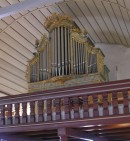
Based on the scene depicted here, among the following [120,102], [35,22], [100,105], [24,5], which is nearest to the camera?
[120,102]

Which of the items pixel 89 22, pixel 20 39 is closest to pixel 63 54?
pixel 89 22

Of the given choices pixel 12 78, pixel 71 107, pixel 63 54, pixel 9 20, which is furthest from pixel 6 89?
pixel 71 107

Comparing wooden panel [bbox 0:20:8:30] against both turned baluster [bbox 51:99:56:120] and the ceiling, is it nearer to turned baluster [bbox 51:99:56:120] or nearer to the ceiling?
the ceiling

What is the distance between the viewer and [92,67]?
763cm

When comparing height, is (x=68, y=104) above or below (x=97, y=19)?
below

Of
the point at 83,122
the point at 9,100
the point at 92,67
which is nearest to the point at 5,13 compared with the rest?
the point at 9,100

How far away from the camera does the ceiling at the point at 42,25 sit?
7.66 m

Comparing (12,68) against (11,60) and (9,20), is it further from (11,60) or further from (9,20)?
(9,20)

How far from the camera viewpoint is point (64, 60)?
788 centimetres

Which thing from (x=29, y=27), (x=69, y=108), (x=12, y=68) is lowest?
(x=69, y=108)

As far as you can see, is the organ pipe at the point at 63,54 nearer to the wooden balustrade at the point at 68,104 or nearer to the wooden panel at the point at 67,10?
the wooden panel at the point at 67,10

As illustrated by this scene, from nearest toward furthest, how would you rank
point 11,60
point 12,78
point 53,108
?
1. point 53,108
2. point 11,60
3. point 12,78

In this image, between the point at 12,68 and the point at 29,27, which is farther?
the point at 12,68

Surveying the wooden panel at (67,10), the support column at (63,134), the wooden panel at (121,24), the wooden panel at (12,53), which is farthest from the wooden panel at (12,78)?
the support column at (63,134)
